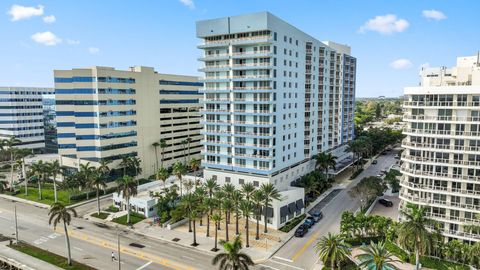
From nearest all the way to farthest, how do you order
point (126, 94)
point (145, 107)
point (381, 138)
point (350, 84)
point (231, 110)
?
point (231, 110) → point (126, 94) → point (145, 107) → point (350, 84) → point (381, 138)

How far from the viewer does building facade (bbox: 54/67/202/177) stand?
308ft

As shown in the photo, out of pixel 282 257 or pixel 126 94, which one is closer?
pixel 282 257

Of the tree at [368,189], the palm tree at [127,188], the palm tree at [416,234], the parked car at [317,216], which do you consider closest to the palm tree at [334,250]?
the palm tree at [416,234]

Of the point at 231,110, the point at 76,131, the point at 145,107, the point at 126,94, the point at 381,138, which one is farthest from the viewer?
the point at 381,138

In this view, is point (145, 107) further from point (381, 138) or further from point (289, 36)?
point (381, 138)

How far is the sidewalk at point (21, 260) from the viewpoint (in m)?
52.2

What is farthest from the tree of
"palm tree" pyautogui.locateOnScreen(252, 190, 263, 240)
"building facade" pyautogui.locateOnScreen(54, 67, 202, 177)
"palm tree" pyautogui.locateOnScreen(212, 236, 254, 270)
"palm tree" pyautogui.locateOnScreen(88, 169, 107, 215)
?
"building facade" pyautogui.locateOnScreen(54, 67, 202, 177)

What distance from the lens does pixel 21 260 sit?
179 ft

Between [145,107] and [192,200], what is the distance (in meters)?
56.1

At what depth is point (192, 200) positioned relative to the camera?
61469 millimetres

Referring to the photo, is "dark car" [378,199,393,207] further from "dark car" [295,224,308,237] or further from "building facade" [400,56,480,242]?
"dark car" [295,224,308,237]

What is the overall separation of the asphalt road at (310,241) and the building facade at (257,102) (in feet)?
22.1

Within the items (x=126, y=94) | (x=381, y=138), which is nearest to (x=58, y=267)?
(x=126, y=94)

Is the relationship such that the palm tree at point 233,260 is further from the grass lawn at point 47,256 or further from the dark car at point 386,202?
the dark car at point 386,202
